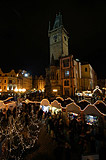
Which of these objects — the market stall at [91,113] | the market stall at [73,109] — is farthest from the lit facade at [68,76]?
the market stall at [91,113]

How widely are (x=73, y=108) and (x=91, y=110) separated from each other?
2.10 m

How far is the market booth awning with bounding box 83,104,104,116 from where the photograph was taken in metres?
8.84

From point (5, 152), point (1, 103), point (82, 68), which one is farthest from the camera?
point (82, 68)

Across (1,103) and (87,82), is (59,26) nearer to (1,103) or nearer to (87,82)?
(87,82)

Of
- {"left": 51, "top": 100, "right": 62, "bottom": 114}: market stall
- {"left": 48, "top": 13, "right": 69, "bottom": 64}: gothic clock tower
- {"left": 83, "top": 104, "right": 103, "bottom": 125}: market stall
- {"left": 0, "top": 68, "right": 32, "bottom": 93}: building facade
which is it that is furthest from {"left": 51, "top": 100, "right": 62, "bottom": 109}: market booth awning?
{"left": 0, "top": 68, "right": 32, "bottom": 93}: building facade

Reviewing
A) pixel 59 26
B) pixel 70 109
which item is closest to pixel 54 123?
pixel 70 109

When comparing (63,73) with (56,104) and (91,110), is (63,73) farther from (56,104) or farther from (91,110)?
(91,110)

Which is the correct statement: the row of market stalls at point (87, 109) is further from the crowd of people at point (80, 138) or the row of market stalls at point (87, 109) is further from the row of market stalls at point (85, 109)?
the crowd of people at point (80, 138)

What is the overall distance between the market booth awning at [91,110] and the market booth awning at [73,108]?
0.72m

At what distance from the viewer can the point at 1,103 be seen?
12641mm

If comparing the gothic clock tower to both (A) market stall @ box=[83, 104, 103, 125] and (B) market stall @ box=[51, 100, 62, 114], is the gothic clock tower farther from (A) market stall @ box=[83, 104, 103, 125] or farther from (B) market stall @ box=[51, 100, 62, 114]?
(A) market stall @ box=[83, 104, 103, 125]

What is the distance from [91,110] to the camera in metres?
9.22

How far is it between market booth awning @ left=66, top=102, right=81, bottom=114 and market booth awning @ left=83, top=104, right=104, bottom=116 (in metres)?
0.72

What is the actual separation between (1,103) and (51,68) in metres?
20.9
